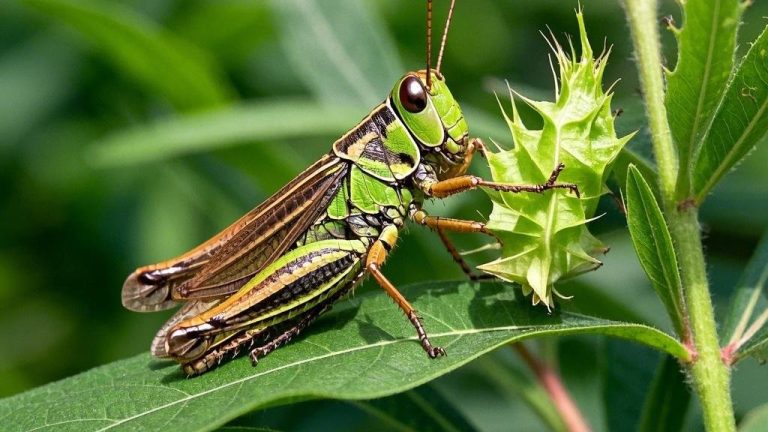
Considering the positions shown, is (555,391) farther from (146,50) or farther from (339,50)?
(146,50)

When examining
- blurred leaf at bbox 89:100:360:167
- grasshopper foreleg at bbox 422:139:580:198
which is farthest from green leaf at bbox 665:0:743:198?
blurred leaf at bbox 89:100:360:167

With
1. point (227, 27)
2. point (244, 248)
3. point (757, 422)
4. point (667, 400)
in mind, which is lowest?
point (757, 422)

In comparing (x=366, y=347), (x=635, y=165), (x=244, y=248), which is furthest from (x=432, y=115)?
(x=366, y=347)

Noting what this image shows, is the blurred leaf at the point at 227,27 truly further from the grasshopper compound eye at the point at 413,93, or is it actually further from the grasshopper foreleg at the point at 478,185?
the grasshopper foreleg at the point at 478,185

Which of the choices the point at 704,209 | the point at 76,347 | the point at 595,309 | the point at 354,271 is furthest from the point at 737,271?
the point at 76,347

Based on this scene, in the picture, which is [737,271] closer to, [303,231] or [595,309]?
[595,309]

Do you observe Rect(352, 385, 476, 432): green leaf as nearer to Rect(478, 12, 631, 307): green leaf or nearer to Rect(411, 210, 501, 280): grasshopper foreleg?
Rect(411, 210, 501, 280): grasshopper foreleg
